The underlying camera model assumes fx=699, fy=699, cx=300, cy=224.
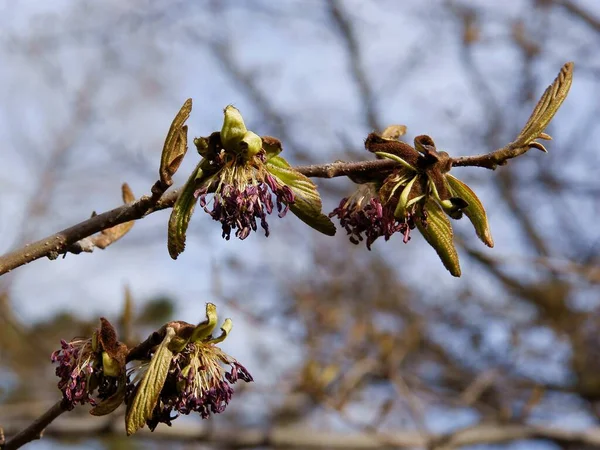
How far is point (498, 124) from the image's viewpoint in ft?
29.7

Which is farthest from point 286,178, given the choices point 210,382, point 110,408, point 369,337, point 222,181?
point 369,337

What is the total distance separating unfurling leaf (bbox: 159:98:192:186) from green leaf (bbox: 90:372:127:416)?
0.43m

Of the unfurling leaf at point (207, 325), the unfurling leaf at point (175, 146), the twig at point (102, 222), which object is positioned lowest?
the unfurling leaf at point (207, 325)

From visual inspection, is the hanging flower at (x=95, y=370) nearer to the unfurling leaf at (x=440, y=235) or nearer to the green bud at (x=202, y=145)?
the green bud at (x=202, y=145)

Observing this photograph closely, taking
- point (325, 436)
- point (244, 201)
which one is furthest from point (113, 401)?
point (325, 436)

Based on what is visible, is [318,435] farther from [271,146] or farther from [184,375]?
[271,146]

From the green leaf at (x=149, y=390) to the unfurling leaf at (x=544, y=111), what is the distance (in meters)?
0.87

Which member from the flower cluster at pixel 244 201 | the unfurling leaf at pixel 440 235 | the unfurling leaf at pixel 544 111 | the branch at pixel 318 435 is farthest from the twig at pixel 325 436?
the unfurling leaf at pixel 544 111

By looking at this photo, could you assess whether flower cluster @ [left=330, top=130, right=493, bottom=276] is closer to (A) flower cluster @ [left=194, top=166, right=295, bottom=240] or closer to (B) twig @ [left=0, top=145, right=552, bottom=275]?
(B) twig @ [left=0, top=145, right=552, bottom=275]

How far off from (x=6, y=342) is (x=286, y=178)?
9088mm

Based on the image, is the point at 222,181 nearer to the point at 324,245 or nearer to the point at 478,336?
the point at 478,336

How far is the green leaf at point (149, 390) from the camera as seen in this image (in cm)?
135

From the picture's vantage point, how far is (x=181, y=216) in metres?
1.48

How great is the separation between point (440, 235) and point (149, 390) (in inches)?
27.3
